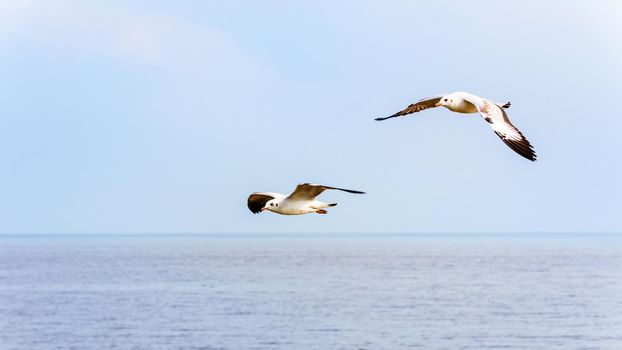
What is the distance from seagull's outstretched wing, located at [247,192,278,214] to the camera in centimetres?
2234

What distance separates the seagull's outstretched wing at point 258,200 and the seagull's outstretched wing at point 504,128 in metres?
5.16

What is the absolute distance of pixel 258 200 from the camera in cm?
2258

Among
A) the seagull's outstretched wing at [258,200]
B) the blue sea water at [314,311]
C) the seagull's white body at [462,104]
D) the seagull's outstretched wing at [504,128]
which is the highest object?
the seagull's white body at [462,104]

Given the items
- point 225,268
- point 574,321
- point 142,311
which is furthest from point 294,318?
point 225,268

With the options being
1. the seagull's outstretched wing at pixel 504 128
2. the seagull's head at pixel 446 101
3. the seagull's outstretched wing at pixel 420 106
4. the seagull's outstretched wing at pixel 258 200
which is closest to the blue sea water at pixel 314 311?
the seagull's outstretched wing at pixel 258 200

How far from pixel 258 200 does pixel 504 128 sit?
659 cm

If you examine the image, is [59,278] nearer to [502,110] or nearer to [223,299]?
[223,299]

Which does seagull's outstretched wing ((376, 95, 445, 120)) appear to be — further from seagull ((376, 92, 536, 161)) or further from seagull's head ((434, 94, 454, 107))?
seagull's head ((434, 94, 454, 107))

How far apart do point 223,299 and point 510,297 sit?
29.9 metres

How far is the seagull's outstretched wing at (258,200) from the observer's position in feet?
73.3

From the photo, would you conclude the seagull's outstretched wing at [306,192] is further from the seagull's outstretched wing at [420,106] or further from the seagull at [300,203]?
the seagull's outstretched wing at [420,106]

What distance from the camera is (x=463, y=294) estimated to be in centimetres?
12212

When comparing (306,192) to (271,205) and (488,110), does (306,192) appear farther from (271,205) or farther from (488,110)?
(488,110)

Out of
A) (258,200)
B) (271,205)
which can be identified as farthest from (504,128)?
(258,200)
